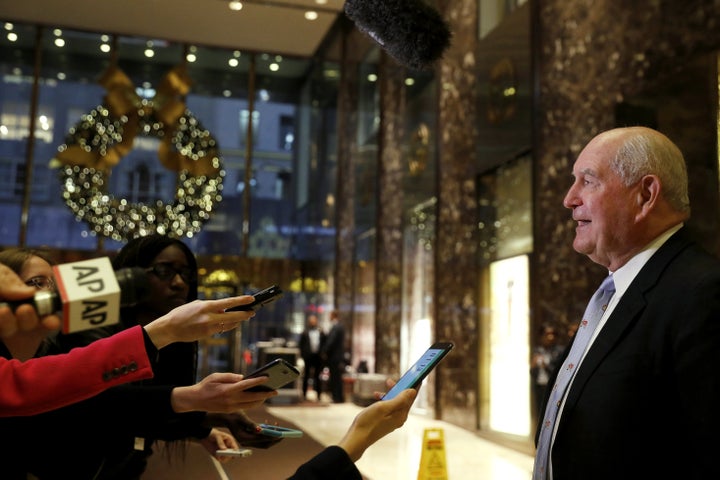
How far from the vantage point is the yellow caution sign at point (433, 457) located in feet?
11.4

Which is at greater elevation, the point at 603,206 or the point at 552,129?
the point at 552,129

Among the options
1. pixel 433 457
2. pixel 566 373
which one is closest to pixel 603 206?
pixel 566 373

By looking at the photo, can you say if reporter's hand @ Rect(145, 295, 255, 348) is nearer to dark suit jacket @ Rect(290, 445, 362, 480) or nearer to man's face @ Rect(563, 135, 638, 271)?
dark suit jacket @ Rect(290, 445, 362, 480)

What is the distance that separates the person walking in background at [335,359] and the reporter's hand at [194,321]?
29.9 feet

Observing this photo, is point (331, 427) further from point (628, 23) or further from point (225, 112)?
point (225, 112)

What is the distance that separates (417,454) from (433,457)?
7.82ft

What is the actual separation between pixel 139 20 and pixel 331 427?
8.56 metres

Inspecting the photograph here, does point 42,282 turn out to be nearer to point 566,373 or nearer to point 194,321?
point 194,321

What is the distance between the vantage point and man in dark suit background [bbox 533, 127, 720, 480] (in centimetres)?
147

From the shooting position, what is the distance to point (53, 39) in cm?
1348

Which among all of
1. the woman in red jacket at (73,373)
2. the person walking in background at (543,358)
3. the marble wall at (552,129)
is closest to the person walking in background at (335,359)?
the marble wall at (552,129)

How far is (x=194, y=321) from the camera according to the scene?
1277mm

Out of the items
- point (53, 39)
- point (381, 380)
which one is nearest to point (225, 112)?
point (53, 39)

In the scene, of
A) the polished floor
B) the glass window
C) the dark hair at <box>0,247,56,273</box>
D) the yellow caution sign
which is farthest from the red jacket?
the glass window
